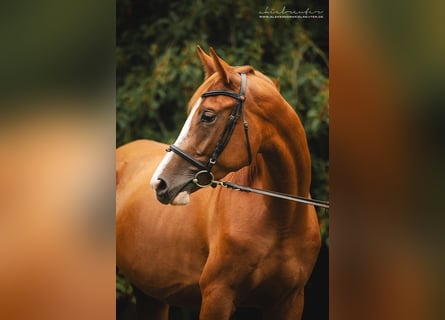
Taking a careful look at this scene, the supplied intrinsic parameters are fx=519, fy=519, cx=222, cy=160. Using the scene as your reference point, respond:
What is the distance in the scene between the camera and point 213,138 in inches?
97.0

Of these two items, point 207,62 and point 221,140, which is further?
point 207,62

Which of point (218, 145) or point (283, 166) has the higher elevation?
point (218, 145)

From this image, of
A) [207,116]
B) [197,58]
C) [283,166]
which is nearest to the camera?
[207,116]

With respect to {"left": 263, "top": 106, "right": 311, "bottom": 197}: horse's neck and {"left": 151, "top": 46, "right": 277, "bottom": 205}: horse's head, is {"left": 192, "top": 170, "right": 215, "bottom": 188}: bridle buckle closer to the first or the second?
{"left": 151, "top": 46, "right": 277, "bottom": 205}: horse's head

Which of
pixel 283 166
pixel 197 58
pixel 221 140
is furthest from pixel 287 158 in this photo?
pixel 197 58

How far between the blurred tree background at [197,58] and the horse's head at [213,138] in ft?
0.87

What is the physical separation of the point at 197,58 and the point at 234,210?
0.84m

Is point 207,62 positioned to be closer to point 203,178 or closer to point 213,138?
point 213,138

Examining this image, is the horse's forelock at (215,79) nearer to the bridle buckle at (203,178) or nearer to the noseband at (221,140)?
the noseband at (221,140)

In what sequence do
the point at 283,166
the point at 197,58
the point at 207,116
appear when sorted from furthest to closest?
the point at 197,58 < the point at 283,166 < the point at 207,116

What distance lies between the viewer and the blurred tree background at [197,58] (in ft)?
8.91

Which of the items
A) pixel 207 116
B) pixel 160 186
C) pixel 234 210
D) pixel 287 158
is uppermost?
pixel 207 116

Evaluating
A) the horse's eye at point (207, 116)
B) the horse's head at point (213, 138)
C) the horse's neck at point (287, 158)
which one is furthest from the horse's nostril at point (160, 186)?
the horse's neck at point (287, 158)
